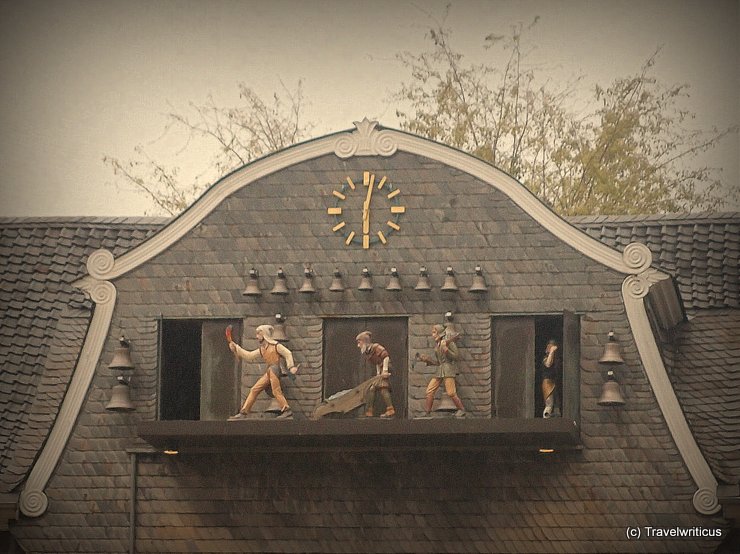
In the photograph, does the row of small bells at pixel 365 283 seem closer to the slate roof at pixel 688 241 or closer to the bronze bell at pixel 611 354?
the bronze bell at pixel 611 354

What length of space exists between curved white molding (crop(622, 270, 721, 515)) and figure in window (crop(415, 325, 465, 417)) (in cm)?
226

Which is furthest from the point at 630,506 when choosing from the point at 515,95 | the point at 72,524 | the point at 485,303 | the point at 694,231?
the point at 515,95

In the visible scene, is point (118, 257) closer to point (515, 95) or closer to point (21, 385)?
point (21, 385)

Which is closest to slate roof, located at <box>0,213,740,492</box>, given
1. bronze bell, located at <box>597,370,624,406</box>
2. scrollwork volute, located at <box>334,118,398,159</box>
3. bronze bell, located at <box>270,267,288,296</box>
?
bronze bell, located at <box>597,370,624,406</box>

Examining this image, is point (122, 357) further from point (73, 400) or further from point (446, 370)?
point (446, 370)

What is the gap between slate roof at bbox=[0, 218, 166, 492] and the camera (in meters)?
24.5

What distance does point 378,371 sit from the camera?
23469 mm

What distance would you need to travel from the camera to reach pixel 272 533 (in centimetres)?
2339

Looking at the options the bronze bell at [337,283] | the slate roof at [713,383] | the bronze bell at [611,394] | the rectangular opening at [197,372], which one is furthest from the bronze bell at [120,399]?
the slate roof at [713,383]

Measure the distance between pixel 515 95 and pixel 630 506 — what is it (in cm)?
1005

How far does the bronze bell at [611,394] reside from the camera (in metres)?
23.1

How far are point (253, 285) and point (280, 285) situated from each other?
356 mm

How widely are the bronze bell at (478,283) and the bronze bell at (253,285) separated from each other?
2739mm

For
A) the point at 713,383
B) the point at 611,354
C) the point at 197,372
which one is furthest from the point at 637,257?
the point at 197,372
